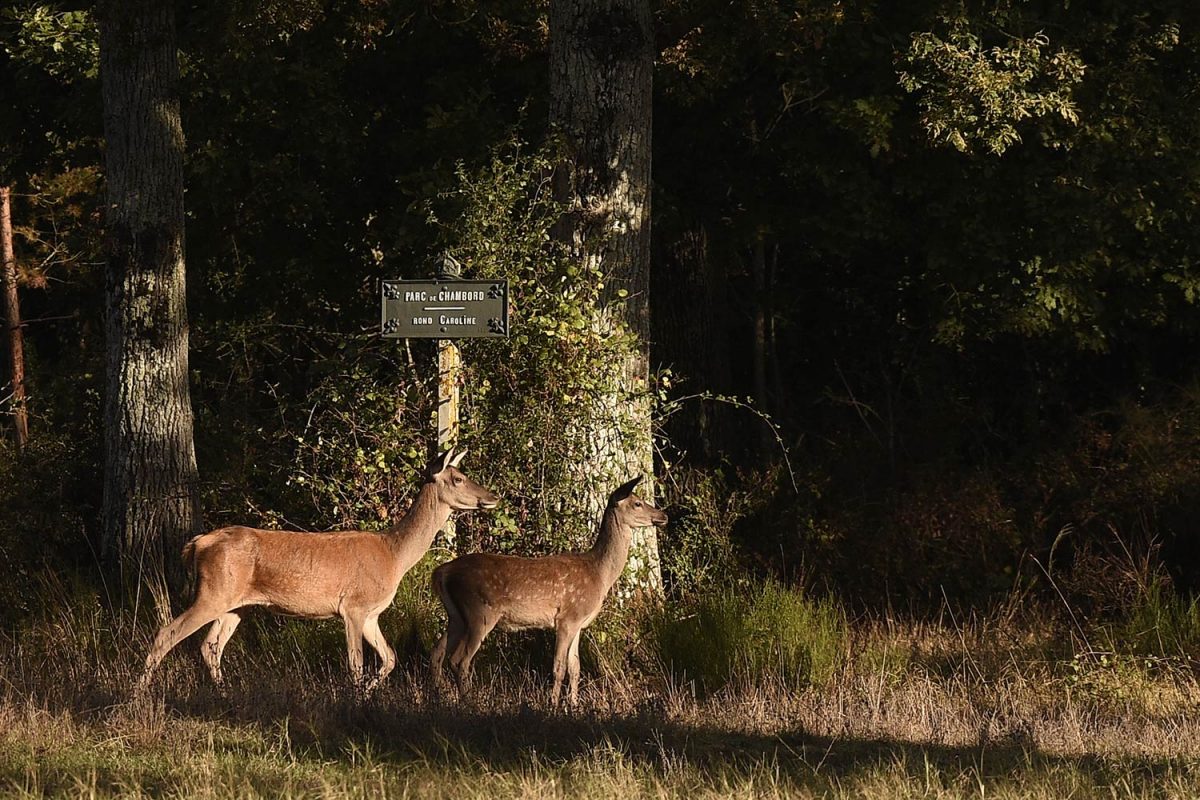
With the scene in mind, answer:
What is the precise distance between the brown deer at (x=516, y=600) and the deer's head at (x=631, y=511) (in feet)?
1.28

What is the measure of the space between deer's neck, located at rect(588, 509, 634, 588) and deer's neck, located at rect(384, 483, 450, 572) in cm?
99

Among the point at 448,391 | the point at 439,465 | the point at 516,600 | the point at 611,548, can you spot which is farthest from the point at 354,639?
the point at 448,391

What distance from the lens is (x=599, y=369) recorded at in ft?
40.9

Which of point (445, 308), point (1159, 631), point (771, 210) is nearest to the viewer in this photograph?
point (445, 308)

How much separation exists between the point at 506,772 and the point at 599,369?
5.07m

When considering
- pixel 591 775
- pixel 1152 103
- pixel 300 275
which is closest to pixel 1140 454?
pixel 1152 103

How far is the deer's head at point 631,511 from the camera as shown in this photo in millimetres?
11203

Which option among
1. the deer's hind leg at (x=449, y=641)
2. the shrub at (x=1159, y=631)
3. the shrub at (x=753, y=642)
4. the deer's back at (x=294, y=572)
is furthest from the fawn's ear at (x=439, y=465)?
the shrub at (x=1159, y=631)

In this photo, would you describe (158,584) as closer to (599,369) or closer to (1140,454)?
(599,369)

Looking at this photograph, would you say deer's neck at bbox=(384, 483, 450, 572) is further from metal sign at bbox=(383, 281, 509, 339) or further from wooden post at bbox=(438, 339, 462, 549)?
metal sign at bbox=(383, 281, 509, 339)

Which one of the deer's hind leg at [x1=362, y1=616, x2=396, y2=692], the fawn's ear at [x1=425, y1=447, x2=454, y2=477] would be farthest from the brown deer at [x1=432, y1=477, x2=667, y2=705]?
the fawn's ear at [x1=425, y1=447, x2=454, y2=477]

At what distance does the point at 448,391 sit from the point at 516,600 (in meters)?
2.11

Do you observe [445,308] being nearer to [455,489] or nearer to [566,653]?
[455,489]

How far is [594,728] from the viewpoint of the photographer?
884 centimetres
